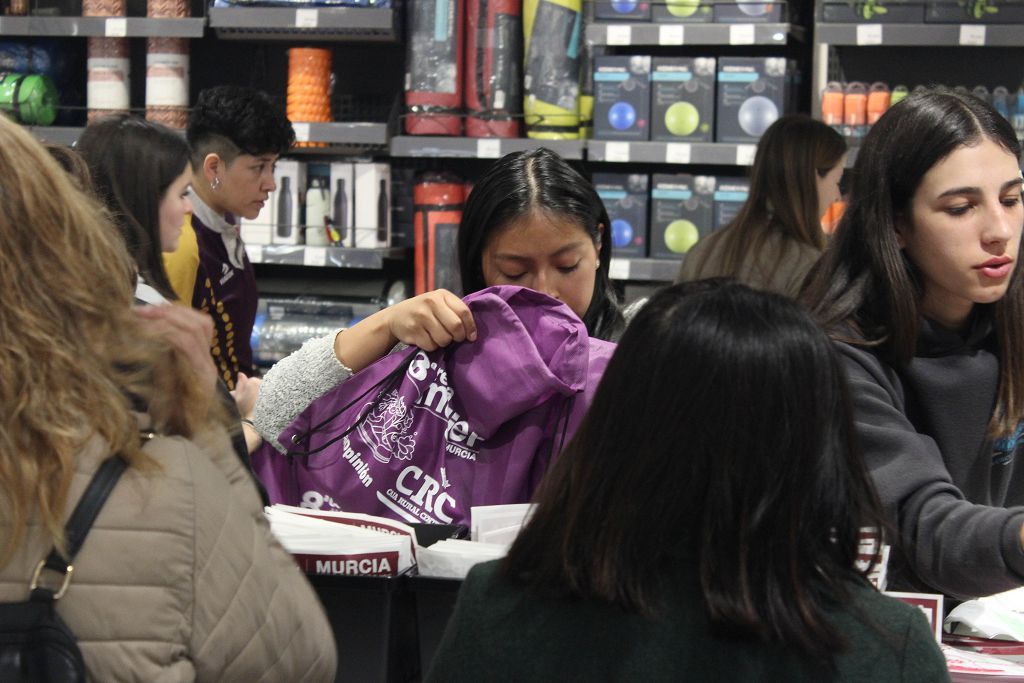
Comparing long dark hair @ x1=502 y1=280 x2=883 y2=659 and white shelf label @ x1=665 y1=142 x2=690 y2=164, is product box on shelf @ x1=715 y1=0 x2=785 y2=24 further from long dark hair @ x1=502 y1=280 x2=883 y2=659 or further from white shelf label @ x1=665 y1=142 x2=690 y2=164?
long dark hair @ x1=502 y1=280 x2=883 y2=659

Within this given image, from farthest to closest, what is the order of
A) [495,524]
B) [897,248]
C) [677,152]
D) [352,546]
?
[677,152] → [897,248] → [495,524] → [352,546]

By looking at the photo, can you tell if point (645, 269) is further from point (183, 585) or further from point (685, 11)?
point (183, 585)

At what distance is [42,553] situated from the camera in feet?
3.66

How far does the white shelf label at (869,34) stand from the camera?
404 cm

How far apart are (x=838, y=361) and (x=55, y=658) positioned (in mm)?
729

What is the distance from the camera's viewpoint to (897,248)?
1762 millimetres

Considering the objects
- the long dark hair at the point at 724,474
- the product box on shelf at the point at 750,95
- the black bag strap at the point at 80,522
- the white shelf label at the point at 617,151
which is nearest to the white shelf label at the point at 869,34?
the product box on shelf at the point at 750,95

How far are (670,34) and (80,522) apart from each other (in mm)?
3392

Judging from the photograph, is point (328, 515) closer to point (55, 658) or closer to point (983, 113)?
point (55, 658)

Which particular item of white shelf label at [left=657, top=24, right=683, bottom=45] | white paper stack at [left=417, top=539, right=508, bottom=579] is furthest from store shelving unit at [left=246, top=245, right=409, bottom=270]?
white paper stack at [left=417, top=539, right=508, bottom=579]

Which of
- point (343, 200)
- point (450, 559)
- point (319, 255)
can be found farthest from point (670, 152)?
point (450, 559)

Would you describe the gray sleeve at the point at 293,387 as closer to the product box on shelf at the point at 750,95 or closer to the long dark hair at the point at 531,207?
the long dark hair at the point at 531,207

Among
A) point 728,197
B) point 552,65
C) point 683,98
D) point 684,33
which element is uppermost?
point 684,33

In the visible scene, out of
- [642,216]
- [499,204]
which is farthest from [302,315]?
[499,204]
